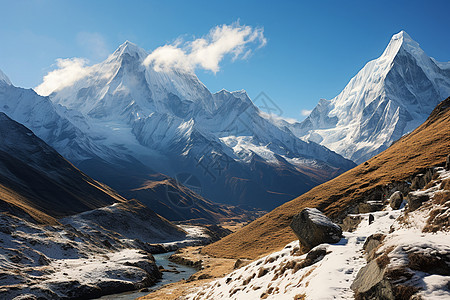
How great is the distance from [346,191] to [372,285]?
69.7m

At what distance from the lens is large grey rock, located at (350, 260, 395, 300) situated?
42.9 feet

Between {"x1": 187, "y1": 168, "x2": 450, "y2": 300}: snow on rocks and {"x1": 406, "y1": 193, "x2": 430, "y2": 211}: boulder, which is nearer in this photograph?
{"x1": 187, "y1": 168, "x2": 450, "y2": 300}: snow on rocks

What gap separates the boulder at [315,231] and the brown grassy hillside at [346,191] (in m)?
36.6

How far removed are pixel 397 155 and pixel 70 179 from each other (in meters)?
184

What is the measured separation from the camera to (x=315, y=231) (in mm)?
24656

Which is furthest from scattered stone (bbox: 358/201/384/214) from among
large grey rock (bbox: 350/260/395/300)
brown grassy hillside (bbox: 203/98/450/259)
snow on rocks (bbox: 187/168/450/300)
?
brown grassy hillside (bbox: 203/98/450/259)

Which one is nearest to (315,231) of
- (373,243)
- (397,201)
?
(373,243)

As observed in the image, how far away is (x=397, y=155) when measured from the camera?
81.6m

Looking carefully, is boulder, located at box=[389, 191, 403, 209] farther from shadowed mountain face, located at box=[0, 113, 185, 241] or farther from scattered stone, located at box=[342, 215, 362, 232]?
shadowed mountain face, located at box=[0, 113, 185, 241]

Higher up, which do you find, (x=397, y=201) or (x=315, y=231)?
(x=397, y=201)

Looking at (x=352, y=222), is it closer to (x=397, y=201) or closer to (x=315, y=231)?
(x=397, y=201)

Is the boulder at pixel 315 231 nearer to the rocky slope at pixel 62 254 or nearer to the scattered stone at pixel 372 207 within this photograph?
the scattered stone at pixel 372 207

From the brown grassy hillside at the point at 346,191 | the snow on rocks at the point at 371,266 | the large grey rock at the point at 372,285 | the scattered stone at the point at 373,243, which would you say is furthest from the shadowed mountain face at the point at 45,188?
the large grey rock at the point at 372,285

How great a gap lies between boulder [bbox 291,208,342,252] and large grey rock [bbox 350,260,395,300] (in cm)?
813
